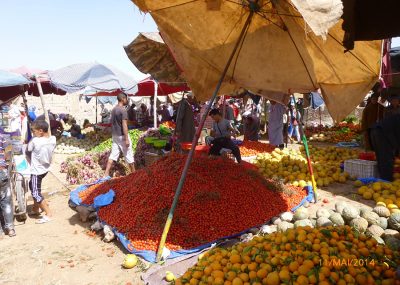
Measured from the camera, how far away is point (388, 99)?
9461 millimetres

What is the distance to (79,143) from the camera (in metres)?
14.5

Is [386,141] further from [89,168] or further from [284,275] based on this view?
[89,168]

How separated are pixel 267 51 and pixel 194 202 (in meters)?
2.69

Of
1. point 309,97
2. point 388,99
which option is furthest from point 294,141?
point 388,99

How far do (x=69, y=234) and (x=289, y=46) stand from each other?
181 inches

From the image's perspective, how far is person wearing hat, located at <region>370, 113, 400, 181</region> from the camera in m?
6.16

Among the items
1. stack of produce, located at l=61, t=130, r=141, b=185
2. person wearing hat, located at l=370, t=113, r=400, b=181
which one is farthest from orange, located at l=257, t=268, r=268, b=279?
stack of produce, located at l=61, t=130, r=141, b=185

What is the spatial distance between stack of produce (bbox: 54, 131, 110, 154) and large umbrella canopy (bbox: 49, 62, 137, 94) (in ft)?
10.2

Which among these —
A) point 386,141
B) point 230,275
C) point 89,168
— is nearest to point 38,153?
point 89,168

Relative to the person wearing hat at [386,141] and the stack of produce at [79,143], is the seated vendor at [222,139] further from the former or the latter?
the stack of produce at [79,143]

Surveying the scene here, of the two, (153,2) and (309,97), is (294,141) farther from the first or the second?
(153,2)

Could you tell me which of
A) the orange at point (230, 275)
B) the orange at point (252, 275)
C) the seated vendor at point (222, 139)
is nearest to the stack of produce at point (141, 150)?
the seated vendor at point (222, 139)

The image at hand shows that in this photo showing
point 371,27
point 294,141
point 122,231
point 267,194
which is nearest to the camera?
point 371,27

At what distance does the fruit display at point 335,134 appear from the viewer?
47.5 feet
